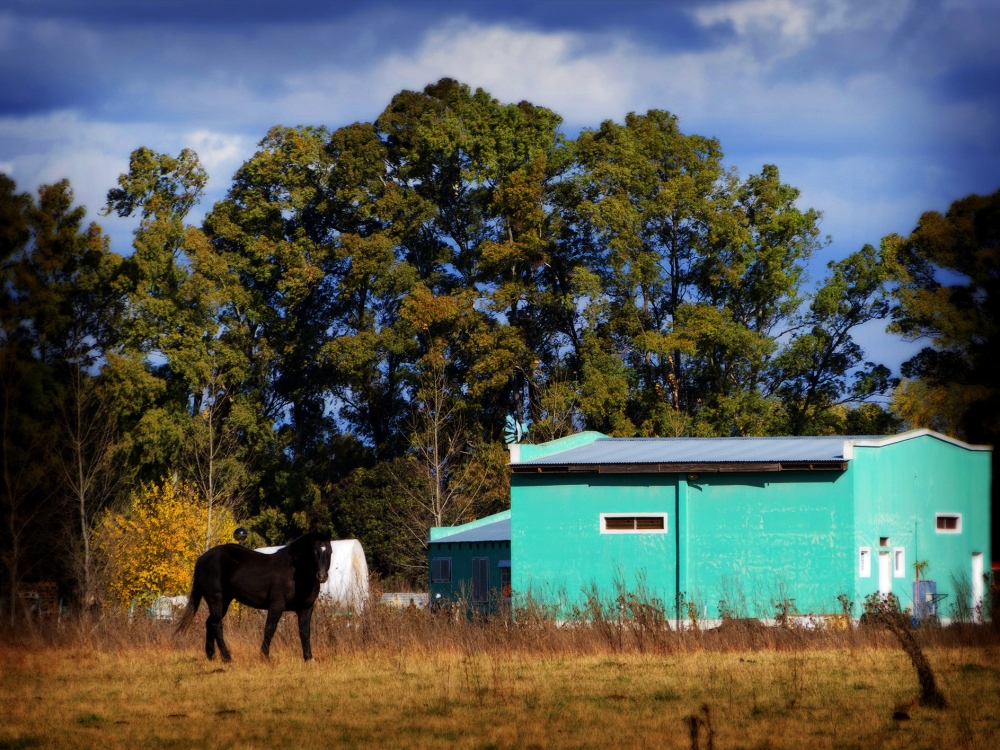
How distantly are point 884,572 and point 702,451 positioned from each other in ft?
15.1

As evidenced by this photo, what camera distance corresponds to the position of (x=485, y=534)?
130 feet

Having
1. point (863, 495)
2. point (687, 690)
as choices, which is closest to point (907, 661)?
point (687, 690)

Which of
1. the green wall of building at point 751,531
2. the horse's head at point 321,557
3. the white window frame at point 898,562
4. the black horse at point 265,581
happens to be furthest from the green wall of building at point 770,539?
the black horse at point 265,581

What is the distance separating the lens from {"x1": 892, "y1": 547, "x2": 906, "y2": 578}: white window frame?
93.5 feet

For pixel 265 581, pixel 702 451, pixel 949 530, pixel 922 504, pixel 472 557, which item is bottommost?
pixel 265 581

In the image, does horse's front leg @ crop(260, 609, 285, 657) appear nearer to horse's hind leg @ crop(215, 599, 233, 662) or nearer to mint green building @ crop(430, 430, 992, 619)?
horse's hind leg @ crop(215, 599, 233, 662)

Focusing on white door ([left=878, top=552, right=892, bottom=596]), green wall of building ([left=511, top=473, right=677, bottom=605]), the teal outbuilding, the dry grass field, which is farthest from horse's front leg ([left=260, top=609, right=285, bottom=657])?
the teal outbuilding

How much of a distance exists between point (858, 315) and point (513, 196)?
13405mm

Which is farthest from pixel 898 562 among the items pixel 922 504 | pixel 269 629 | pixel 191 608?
pixel 191 608

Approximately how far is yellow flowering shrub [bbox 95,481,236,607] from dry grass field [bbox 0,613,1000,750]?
23.3 meters

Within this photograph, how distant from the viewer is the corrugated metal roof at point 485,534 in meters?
38.6

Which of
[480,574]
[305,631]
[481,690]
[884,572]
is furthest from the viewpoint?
[480,574]

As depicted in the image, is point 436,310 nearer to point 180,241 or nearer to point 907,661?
point 180,241

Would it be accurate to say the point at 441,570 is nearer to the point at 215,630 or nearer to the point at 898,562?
the point at 898,562
